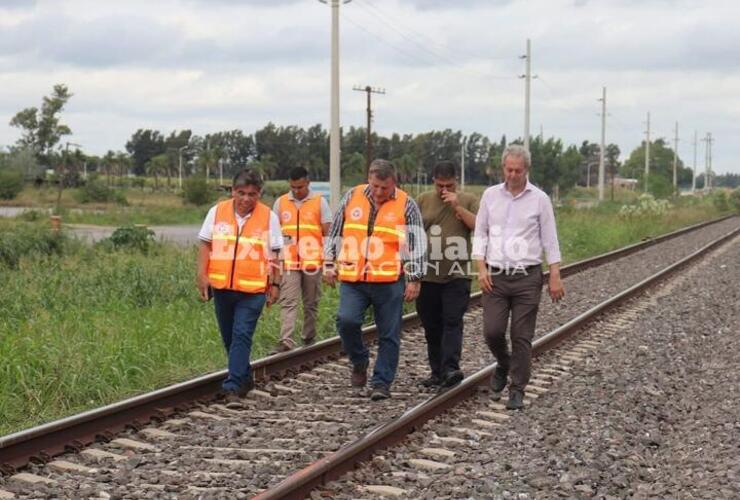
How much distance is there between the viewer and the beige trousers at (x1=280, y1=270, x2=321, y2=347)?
9.23 m

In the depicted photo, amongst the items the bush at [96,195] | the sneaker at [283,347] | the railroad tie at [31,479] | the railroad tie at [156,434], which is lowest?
the railroad tie at [156,434]

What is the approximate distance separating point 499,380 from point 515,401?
40cm

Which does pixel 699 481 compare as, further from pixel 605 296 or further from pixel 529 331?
pixel 605 296

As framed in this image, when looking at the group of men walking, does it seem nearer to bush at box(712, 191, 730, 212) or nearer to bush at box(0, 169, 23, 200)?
bush at box(0, 169, 23, 200)

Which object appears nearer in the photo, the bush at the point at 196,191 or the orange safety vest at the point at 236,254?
the orange safety vest at the point at 236,254

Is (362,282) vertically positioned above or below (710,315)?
above

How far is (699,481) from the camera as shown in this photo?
5422 mm

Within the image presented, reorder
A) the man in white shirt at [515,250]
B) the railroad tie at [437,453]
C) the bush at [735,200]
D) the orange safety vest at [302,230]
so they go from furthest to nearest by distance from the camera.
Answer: the bush at [735,200] → the orange safety vest at [302,230] → the man in white shirt at [515,250] → the railroad tie at [437,453]

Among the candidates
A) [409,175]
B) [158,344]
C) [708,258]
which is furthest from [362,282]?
[409,175]

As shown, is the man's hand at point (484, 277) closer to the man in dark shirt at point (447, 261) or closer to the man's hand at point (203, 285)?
the man in dark shirt at point (447, 261)

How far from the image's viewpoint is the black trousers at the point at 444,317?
748cm

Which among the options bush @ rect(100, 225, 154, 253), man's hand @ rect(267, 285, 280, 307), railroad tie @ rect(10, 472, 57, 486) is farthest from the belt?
bush @ rect(100, 225, 154, 253)

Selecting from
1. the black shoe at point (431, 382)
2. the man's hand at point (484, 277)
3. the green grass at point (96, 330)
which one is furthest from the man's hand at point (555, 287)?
the green grass at point (96, 330)

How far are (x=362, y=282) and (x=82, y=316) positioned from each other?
502 centimetres
